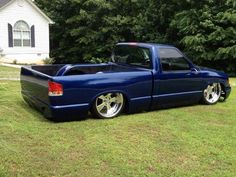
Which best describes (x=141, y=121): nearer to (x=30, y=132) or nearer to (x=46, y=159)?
(x=30, y=132)

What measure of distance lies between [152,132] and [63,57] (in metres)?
32.4

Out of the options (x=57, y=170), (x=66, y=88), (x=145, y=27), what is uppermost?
(x=145, y=27)

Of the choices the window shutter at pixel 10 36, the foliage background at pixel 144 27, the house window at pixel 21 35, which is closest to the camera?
the foliage background at pixel 144 27

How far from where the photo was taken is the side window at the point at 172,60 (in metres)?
8.25

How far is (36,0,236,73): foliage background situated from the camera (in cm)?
2267

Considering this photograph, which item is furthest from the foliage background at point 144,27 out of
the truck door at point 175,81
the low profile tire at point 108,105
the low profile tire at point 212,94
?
the low profile tire at point 108,105

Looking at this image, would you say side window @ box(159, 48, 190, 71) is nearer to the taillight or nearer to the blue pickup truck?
the blue pickup truck

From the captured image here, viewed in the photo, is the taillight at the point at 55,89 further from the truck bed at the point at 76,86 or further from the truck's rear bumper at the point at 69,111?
the truck's rear bumper at the point at 69,111

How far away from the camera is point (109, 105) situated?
24.8 ft

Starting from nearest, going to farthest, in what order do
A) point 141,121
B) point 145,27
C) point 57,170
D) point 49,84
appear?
point 57,170 → point 49,84 → point 141,121 → point 145,27

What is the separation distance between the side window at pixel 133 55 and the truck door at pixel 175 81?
11.4 inches

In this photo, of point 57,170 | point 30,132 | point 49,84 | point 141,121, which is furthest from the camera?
point 141,121

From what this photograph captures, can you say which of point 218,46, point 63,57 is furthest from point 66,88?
point 63,57

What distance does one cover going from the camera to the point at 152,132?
6453 millimetres
